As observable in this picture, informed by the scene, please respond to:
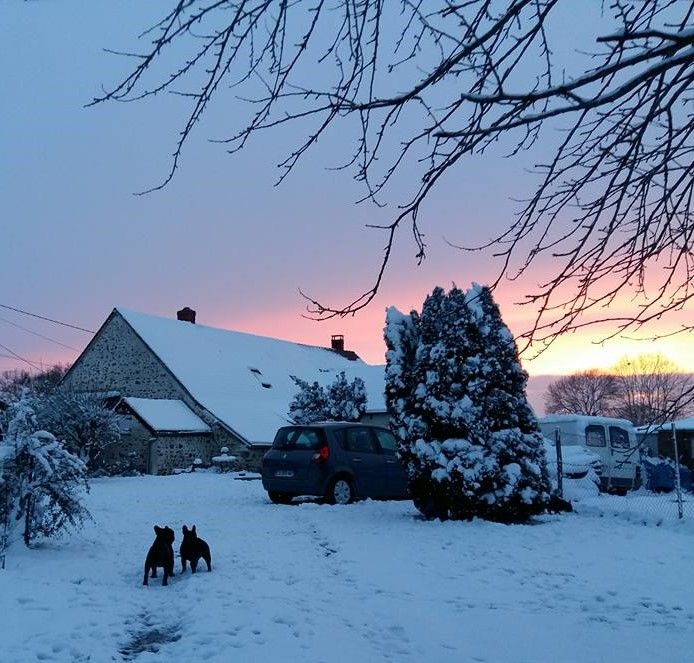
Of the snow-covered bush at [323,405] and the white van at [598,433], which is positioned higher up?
the snow-covered bush at [323,405]

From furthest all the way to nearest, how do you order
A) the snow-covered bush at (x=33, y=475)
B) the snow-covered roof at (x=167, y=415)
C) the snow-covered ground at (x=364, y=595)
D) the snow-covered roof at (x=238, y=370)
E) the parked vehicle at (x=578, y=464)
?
the snow-covered roof at (x=238, y=370) → the snow-covered roof at (x=167, y=415) → the parked vehicle at (x=578, y=464) → the snow-covered bush at (x=33, y=475) → the snow-covered ground at (x=364, y=595)

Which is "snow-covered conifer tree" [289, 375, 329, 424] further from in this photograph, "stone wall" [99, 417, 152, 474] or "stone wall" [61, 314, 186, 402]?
"stone wall" [61, 314, 186, 402]

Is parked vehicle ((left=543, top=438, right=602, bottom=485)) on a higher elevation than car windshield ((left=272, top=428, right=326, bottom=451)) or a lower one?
lower

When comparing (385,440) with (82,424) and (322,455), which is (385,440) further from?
(82,424)

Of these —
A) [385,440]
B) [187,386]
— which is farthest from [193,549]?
[187,386]

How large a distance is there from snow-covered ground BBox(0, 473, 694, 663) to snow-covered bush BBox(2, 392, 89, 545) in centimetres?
33

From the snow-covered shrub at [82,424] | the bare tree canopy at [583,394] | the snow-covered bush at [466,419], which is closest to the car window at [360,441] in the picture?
the snow-covered bush at [466,419]

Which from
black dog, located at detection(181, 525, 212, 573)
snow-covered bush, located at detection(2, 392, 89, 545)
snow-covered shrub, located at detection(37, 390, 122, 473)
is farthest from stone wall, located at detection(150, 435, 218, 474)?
black dog, located at detection(181, 525, 212, 573)

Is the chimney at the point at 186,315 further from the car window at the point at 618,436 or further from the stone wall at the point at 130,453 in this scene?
the car window at the point at 618,436

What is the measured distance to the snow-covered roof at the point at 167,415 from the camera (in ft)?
77.9

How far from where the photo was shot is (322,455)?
11.8m

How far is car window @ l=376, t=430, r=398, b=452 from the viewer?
12.7m

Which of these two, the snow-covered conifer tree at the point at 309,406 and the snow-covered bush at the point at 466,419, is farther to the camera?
the snow-covered conifer tree at the point at 309,406

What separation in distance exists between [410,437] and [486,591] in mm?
4325
